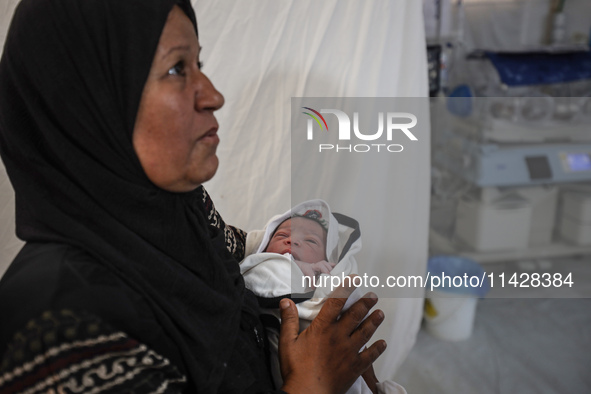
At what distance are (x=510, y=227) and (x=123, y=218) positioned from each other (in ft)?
6.30

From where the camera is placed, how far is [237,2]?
1.49 metres

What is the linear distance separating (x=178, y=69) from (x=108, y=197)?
229 millimetres

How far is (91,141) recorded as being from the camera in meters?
0.67

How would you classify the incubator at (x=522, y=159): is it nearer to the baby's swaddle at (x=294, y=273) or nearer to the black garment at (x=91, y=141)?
the baby's swaddle at (x=294, y=273)

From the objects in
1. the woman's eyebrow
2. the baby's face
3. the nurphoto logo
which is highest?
the woman's eyebrow

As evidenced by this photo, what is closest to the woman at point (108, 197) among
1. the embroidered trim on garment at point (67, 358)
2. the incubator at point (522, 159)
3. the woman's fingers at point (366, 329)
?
the embroidered trim on garment at point (67, 358)

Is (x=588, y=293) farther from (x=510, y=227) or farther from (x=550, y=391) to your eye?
(x=550, y=391)

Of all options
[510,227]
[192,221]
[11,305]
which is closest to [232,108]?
[192,221]

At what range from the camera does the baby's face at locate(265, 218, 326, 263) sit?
1.18m

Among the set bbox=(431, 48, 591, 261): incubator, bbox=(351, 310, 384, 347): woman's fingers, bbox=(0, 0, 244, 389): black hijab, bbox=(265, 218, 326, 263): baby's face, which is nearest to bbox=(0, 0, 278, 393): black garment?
bbox=(0, 0, 244, 389): black hijab

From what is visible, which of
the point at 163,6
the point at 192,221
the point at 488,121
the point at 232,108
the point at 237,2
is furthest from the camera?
the point at 488,121

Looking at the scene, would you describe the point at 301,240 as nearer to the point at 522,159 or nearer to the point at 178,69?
the point at 178,69

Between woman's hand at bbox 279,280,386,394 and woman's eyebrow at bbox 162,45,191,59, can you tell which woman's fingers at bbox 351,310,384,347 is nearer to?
woman's hand at bbox 279,280,386,394

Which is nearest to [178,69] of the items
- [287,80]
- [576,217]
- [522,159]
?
[287,80]
